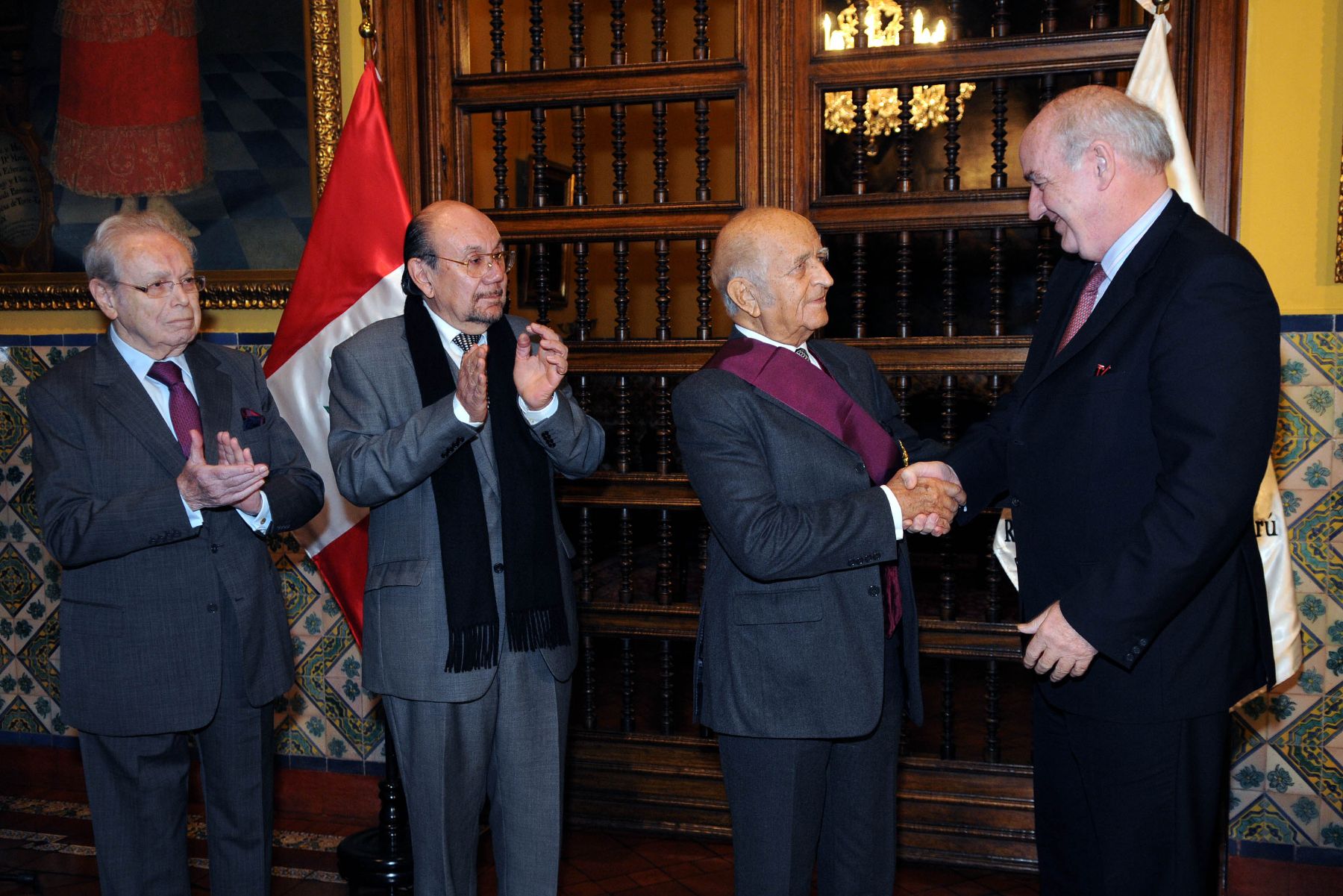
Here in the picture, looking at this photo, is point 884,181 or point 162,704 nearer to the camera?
point 162,704

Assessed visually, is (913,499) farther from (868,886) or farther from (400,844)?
(400,844)

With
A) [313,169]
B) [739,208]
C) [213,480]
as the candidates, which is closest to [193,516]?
[213,480]

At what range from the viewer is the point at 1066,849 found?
2.19m

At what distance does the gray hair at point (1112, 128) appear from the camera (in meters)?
2.04

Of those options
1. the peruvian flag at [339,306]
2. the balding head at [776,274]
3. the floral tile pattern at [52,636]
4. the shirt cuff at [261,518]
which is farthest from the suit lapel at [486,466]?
the floral tile pattern at [52,636]

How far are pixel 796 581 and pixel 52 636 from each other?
3052mm

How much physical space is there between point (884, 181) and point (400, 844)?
17.7ft

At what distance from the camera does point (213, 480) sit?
230 cm

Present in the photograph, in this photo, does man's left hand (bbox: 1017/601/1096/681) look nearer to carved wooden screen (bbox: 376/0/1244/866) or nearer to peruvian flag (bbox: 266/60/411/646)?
carved wooden screen (bbox: 376/0/1244/866)

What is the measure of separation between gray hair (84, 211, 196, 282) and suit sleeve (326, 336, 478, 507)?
1.74ft

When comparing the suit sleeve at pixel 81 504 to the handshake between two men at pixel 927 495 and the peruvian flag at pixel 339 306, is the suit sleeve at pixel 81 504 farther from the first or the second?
the handshake between two men at pixel 927 495

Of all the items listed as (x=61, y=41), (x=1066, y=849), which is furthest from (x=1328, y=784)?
(x=61, y=41)

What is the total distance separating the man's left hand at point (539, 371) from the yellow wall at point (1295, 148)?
1984 millimetres

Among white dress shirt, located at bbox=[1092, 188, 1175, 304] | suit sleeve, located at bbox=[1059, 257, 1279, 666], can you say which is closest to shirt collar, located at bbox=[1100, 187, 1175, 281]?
white dress shirt, located at bbox=[1092, 188, 1175, 304]
